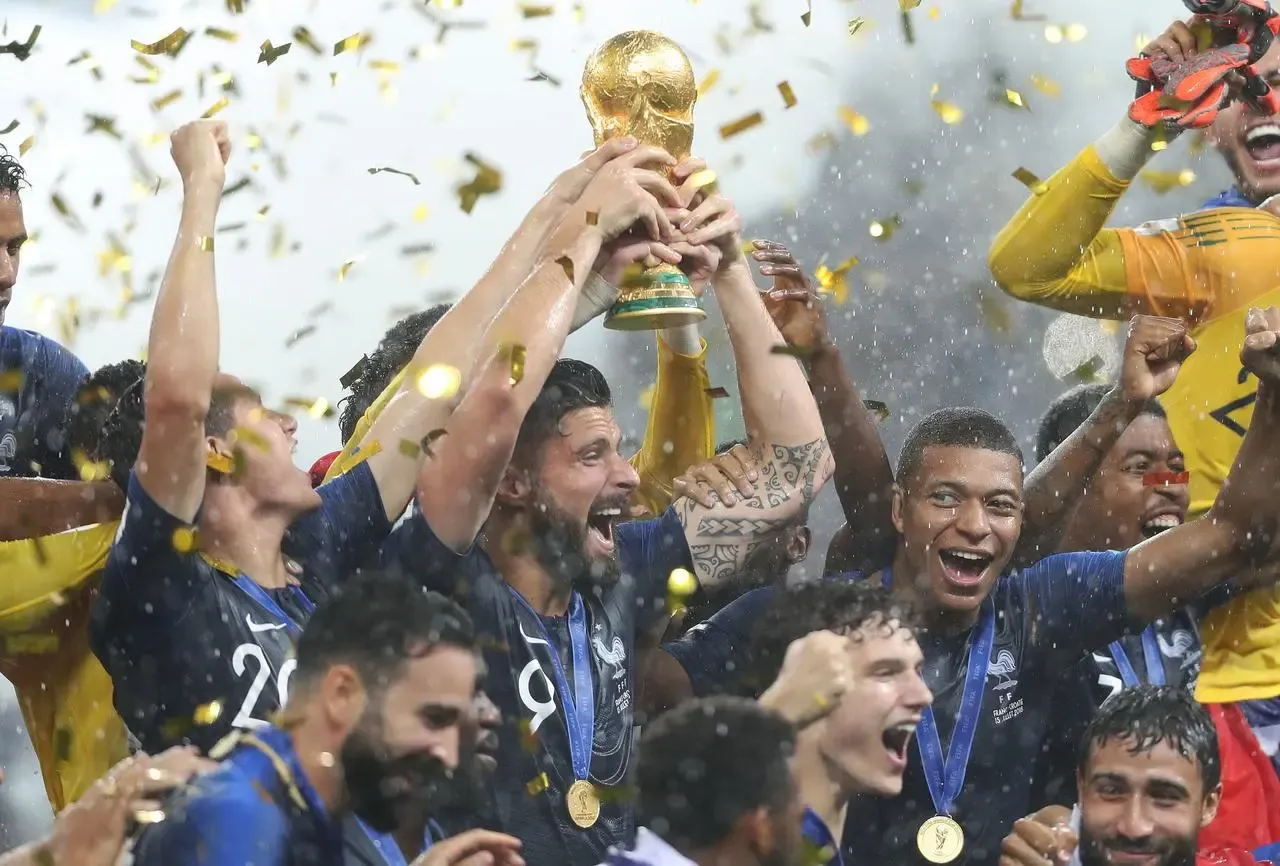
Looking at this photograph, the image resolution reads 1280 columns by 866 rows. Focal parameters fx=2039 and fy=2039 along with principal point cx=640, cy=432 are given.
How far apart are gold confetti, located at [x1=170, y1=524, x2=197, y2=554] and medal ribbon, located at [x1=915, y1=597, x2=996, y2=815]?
134cm

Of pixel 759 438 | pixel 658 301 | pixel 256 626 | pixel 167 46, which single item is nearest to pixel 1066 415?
pixel 759 438

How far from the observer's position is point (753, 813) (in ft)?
8.53

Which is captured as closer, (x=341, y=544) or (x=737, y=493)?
(x=341, y=544)

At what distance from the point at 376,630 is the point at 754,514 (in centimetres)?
105

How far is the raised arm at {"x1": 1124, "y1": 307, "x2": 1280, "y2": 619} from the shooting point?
358 centimetres

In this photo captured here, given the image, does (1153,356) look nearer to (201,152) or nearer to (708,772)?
(708,772)

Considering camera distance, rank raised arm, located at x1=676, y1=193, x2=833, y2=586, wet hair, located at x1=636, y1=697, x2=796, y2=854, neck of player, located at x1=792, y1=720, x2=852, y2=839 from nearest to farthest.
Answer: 1. wet hair, located at x1=636, y1=697, x2=796, y2=854
2. neck of player, located at x1=792, y1=720, x2=852, y2=839
3. raised arm, located at x1=676, y1=193, x2=833, y2=586

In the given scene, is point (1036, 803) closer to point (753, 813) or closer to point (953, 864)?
point (953, 864)

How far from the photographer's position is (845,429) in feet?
13.0

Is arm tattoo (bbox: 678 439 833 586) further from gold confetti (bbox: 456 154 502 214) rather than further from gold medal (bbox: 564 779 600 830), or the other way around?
gold confetti (bbox: 456 154 502 214)

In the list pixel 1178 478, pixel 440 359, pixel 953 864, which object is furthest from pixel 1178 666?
pixel 440 359

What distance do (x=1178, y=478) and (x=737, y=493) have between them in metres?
1.03

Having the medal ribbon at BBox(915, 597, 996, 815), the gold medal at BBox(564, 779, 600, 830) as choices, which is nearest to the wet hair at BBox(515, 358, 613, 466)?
the gold medal at BBox(564, 779, 600, 830)

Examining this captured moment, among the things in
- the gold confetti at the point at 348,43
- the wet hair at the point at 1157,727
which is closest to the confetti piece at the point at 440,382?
the gold confetti at the point at 348,43
